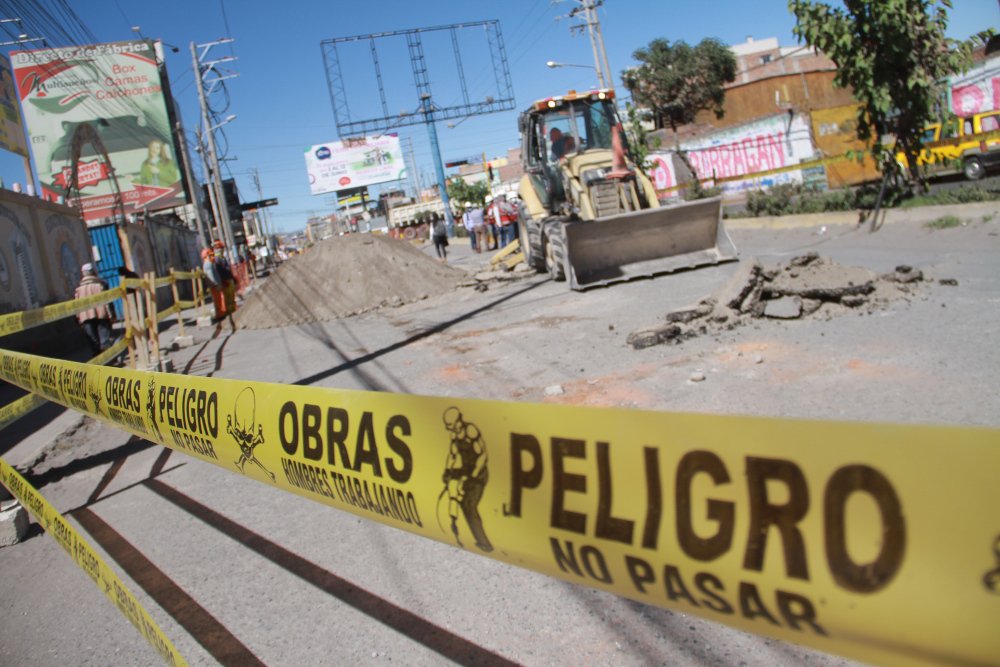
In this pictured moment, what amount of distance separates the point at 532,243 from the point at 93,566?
41.1ft

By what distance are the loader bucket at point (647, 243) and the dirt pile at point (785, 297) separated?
3.71 m

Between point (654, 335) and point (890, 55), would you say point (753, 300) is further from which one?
point (890, 55)

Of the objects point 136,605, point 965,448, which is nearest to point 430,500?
point 965,448

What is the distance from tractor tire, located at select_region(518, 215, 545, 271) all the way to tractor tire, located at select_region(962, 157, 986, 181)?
505 inches

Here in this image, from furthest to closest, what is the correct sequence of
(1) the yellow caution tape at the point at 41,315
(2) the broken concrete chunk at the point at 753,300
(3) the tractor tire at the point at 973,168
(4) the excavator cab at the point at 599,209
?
(3) the tractor tire at the point at 973,168, (4) the excavator cab at the point at 599,209, (2) the broken concrete chunk at the point at 753,300, (1) the yellow caution tape at the point at 41,315

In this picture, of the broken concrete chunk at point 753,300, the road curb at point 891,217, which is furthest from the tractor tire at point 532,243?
the broken concrete chunk at point 753,300

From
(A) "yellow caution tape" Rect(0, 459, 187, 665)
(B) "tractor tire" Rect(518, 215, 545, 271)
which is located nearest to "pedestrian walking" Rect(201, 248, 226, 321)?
(B) "tractor tire" Rect(518, 215, 545, 271)

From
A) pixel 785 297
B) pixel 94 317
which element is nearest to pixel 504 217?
pixel 94 317

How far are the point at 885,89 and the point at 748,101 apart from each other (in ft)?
116

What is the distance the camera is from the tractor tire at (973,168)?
19016 mm

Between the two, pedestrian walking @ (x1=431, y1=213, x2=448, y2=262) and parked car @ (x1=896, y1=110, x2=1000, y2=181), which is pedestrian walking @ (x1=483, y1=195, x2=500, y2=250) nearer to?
pedestrian walking @ (x1=431, y1=213, x2=448, y2=262)

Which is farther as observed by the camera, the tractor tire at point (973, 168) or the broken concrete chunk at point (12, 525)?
the tractor tire at point (973, 168)

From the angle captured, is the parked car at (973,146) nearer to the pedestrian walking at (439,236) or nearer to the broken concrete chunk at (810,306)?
the broken concrete chunk at (810,306)

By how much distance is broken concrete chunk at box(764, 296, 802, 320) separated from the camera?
7020 mm
